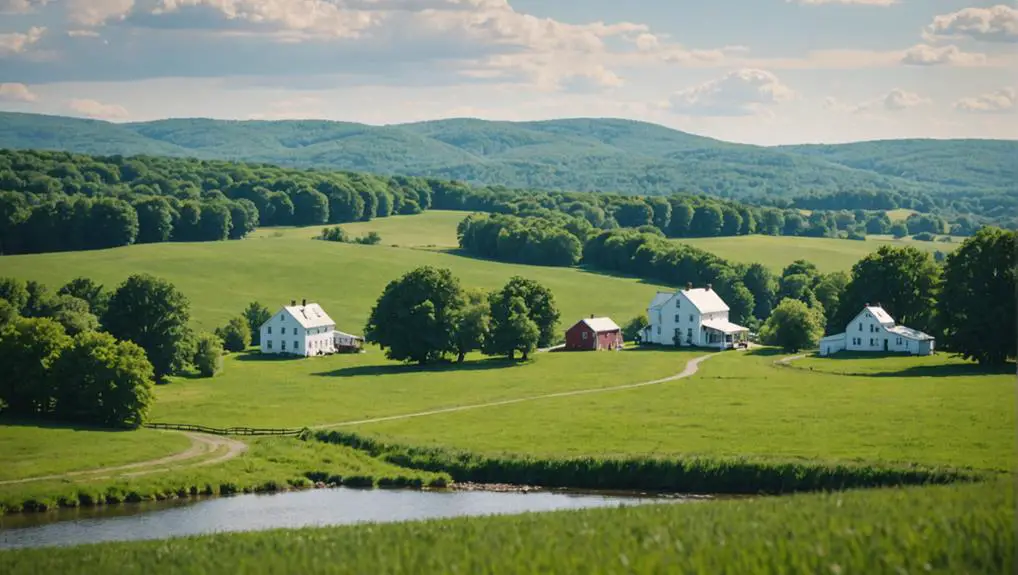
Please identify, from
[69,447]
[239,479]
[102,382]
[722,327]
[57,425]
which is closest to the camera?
[239,479]

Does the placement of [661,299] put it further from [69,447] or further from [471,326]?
[69,447]

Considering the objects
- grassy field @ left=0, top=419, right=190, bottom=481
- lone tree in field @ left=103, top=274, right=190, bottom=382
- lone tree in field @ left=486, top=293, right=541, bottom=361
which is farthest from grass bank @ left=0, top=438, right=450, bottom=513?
lone tree in field @ left=486, top=293, right=541, bottom=361

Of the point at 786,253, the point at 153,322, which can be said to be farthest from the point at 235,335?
the point at 786,253

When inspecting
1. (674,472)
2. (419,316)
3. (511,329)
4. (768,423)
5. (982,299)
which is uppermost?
(982,299)

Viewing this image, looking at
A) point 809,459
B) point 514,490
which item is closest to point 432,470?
point 514,490

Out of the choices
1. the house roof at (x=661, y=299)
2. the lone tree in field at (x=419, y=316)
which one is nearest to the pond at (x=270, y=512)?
the lone tree in field at (x=419, y=316)

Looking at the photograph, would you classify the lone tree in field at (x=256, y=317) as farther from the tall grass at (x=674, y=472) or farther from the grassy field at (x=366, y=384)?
the tall grass at (x=674, y=472)
